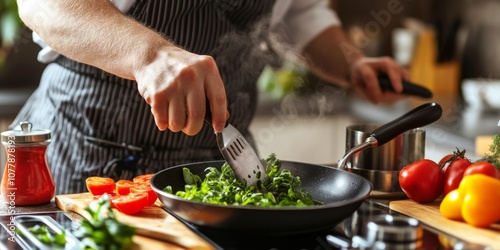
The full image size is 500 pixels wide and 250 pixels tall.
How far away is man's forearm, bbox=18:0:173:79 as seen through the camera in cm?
122

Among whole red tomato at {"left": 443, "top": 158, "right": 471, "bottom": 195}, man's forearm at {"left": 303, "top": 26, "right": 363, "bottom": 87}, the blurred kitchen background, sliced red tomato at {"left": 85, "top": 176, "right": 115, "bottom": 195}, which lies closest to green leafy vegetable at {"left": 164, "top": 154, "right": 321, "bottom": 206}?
sliced red tomato at {"left": 85, "top": 176, "right": 115, "bottom": 195}

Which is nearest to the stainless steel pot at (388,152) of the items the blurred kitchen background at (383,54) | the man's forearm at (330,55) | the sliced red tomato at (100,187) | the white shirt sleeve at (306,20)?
the sliced red tomato at (100,187)

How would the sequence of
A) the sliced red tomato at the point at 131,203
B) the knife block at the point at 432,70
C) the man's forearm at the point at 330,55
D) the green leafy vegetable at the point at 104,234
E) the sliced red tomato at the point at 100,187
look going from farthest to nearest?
the knife block at the point at 432,70 < the man's forearm at the point at 330,55 < the sliced red tomato at the point at 100,187 < the sliced red tomato at the point at 131,203 < the green leafy vegetable at the point at 104,234

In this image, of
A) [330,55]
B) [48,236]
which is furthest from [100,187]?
[330,55]

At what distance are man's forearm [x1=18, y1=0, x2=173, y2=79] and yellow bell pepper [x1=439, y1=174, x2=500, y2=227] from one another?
1.73 feet

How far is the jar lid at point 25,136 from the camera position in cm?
129

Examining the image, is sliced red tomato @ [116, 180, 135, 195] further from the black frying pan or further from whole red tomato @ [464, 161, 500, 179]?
whole red tomato @ [464, 161, 500, 179]

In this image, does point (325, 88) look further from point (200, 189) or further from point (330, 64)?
point (200, 189)

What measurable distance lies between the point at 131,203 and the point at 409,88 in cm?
83

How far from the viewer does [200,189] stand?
1235 mm

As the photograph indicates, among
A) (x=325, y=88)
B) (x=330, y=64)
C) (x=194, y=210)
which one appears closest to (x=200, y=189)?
(x=194, y=210)

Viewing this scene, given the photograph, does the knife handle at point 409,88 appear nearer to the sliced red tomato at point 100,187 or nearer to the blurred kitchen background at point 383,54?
the sliced red tomato at point 100,187

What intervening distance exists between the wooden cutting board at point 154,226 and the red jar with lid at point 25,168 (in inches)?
2.2

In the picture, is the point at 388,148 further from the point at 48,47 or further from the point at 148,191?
the point at 48,47
